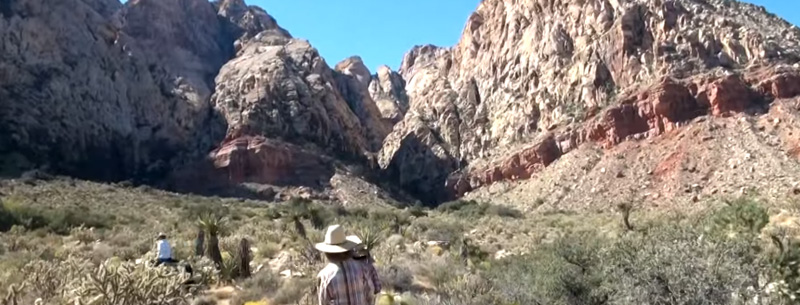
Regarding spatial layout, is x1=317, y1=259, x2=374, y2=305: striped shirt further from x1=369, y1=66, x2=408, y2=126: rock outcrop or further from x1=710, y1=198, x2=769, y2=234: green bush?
x1=369, y1=66, x2=408, y2=126: rock outcrop

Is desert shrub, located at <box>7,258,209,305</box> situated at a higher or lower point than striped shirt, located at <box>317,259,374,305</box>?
higher

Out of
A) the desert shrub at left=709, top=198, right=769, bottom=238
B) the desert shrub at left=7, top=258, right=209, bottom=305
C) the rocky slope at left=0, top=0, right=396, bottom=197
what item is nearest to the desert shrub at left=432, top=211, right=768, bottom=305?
the desert shrub at left=709, top=198, right=769, bottom=238

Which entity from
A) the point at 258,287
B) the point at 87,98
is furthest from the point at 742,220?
the point at 87,98

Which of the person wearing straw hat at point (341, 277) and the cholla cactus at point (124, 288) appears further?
the cholla cactus at point (124, 288)

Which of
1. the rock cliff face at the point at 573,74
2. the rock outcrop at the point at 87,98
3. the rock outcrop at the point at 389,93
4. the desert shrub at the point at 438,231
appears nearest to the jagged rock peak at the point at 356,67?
the rock outcrop at the point at 389,93

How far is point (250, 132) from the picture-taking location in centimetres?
6353

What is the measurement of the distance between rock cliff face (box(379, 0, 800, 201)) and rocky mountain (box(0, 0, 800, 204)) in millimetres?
137

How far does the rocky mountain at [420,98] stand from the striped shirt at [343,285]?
39.0m

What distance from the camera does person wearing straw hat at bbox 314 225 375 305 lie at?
645 cm

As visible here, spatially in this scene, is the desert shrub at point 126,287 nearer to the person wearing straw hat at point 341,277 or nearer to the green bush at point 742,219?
the person wearing straw hat at point 341,277

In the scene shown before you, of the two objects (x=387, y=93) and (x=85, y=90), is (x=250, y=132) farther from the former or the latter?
(x=387, y=93)

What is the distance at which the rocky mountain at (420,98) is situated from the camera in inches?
1955

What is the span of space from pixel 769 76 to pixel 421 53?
→ 89.1 meters

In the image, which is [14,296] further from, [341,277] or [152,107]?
[152,107]
